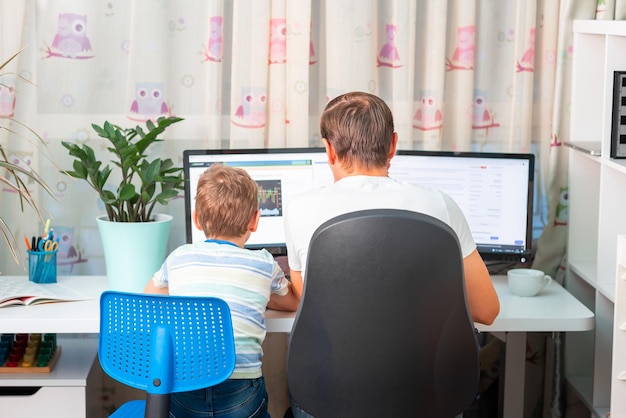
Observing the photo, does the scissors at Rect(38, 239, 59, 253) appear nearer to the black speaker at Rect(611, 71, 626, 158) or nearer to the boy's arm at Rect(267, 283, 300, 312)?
the boy's arm at Rect(267, 283, 300, 312)

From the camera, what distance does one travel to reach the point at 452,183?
2459 millimetres

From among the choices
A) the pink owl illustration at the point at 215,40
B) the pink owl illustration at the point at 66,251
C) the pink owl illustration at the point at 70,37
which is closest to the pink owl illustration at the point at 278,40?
the pink owl illustration at the point at 215,40

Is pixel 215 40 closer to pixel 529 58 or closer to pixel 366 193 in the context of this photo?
pixel 529 58

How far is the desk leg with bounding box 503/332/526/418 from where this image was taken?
245 cm

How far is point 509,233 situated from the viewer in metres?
2.45

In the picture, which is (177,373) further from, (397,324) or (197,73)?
(197,73)

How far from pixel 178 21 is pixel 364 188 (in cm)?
114

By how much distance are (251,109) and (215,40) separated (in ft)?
0.70

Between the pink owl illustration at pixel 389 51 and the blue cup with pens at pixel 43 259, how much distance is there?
3.38 ft

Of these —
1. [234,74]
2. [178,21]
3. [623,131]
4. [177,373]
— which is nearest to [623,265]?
[623,131]

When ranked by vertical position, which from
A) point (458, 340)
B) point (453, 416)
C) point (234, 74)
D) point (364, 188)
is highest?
point (234, 74)

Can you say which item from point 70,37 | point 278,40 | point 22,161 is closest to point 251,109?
point 278,40

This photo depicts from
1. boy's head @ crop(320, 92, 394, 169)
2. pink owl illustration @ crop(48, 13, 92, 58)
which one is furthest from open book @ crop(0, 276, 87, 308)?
boy's head @ crop(320, 92, 394, 169)

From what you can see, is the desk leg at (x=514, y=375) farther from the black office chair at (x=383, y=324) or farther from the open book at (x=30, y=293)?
the open book at (x=30, y=293)
